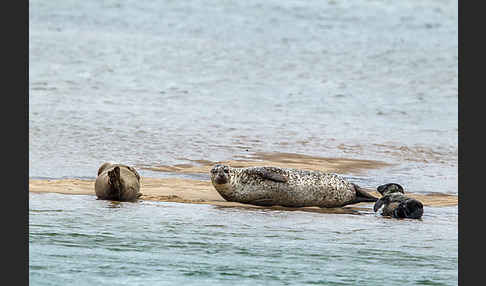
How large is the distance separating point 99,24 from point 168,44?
3269mm

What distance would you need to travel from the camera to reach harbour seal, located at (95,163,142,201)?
906 centimetres

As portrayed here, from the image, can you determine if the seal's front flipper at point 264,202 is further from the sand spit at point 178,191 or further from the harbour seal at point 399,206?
the harbour seal at point 399,206

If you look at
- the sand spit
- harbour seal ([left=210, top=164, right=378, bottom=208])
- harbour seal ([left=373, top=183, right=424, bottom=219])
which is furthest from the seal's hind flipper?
harbour seal ([left=210, top=164, right=378, bottom=208])

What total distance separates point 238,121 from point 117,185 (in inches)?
337

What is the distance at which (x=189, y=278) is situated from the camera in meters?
6.11

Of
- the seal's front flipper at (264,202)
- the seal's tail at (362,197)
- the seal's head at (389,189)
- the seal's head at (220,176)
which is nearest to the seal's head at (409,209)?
the seal's head at (389,189)

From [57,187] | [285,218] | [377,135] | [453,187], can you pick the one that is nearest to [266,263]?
[285,218]

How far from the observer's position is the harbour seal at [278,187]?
923 centimetres

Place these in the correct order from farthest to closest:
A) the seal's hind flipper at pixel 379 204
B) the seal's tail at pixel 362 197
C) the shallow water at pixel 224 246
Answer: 1. the seal's tail at pixel 362 197
2. the seal's hind flipper at pixel 379 204
3. the shallow water at pixel 224 246

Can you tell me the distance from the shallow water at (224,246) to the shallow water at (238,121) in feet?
0.06

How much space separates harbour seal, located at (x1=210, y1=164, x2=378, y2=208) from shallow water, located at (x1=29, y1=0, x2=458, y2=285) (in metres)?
0.39

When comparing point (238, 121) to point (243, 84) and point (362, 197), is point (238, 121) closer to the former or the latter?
point (243, 84)

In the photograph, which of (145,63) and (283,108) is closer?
(283,108)

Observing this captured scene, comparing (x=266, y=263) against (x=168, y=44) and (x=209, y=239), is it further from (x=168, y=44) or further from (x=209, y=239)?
(x=168, y=44)
